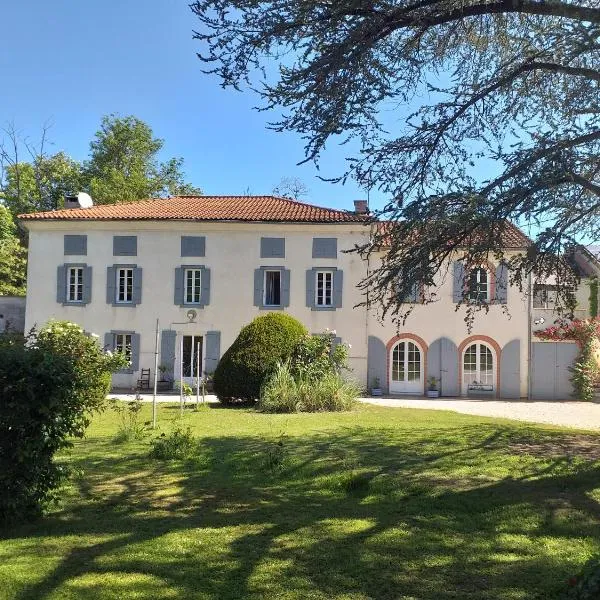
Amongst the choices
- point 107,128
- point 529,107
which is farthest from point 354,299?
point 107,128

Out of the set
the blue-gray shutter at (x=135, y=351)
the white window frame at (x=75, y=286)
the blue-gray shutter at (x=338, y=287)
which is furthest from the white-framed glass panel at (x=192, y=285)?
the blue-gray shutter at (x=338, y=287)

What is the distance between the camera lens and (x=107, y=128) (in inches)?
1339

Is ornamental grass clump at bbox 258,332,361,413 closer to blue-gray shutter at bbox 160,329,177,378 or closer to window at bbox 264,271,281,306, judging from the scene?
window at bbox 264,271,281,306

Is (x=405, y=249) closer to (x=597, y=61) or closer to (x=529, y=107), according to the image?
(x=529, y=107)

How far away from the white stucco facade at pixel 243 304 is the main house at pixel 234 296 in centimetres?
4

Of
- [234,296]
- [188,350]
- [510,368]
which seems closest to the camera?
[510,368]

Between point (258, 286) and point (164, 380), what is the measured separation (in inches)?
192

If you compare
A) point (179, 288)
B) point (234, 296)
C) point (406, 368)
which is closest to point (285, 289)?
point (234, 296)

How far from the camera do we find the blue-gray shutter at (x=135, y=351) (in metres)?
21.9

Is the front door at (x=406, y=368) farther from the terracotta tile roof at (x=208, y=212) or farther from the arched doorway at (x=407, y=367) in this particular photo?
the terracotta tile roof at (x=208, y=212)

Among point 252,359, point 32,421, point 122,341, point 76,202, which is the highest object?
point 76,202

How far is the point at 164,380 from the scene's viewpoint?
21.8 metres

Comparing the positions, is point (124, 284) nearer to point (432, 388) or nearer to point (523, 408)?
point (432, 388)

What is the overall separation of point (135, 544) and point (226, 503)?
4.63 feet
